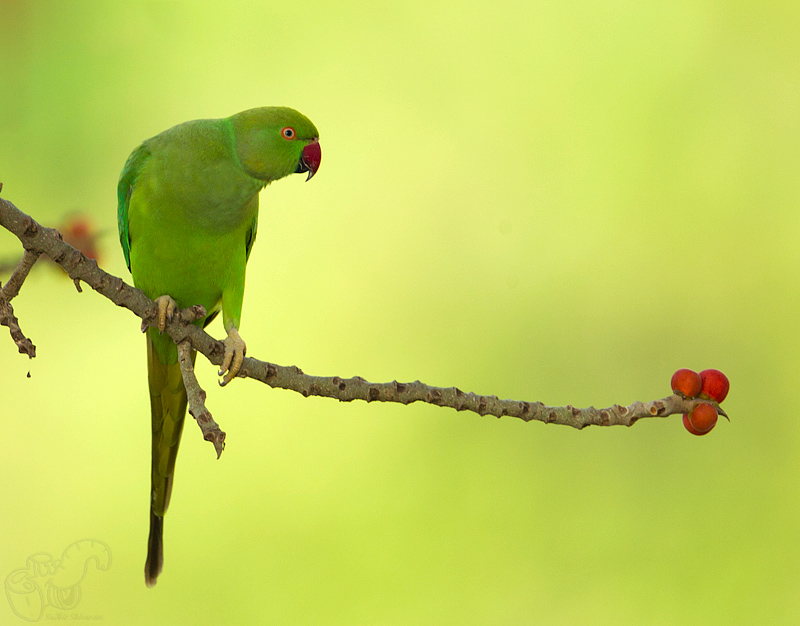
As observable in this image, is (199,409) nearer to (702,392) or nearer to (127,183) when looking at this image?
(702,392)

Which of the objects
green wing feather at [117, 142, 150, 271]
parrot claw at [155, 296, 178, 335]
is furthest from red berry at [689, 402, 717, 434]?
green wing feather at [117, 142, 150, 271]

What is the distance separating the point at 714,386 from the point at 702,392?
0.09ft

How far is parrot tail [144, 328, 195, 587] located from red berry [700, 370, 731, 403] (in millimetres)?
1328

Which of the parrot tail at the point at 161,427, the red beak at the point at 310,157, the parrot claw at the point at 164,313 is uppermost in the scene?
the red beak at the point at 310,157

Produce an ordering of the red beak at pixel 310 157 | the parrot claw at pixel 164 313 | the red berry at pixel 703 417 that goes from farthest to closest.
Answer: the red beak at pixel 310 157, the parrot claw at pixel 164 313, the red berry at pixel 703 417

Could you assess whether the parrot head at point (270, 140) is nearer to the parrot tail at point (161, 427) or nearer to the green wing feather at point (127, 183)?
the green wing feather at point (127, 183)

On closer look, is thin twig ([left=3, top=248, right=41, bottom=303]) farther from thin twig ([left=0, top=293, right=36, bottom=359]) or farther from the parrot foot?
the parrot foot

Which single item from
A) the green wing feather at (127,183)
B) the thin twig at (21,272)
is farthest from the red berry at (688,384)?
the green wing feather at (127,183)

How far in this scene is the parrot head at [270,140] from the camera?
1.93 metres

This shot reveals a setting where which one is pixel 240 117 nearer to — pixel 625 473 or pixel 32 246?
pixel 32 246

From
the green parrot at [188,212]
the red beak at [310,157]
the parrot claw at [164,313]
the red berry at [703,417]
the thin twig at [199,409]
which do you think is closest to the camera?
the thin twig at [199,409]

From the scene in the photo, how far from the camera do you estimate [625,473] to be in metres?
4.11

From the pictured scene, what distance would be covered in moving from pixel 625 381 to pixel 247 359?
3.19m

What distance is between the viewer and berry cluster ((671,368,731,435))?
1259 millimetres
